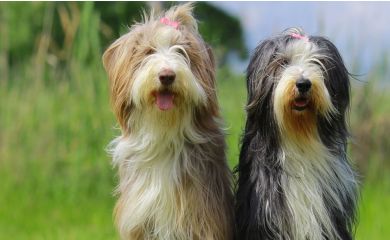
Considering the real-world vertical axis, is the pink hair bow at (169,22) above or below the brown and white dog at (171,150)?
above

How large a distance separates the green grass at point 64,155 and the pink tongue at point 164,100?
333 centimetres

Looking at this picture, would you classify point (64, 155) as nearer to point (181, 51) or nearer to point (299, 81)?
point (181, 51)

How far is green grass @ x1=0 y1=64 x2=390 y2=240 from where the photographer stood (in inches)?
327

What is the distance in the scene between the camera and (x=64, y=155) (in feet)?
29.9

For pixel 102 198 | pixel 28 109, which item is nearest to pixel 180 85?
pixel 102 198

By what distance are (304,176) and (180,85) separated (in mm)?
885

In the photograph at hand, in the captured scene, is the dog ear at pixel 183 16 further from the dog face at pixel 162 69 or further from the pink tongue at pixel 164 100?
the pink tongue at pixel 164 100

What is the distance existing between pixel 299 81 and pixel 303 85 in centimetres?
3

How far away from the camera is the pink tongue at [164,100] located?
480cm

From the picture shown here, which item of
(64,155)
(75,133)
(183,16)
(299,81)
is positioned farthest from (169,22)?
(64,155)

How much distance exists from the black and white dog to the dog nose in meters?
0.51

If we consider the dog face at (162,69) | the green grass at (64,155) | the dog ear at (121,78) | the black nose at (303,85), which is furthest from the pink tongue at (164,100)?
A: the green grass at (64,155)

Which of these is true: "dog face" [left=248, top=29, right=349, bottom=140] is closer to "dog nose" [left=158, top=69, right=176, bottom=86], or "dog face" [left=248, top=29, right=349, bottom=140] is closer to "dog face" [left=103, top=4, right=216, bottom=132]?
"dog face" [left=103, top=4, right=216, bottom=132]

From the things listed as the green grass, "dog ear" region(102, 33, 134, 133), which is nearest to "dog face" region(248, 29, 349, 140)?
"dog ear" region(102, 33, 134, 133)
